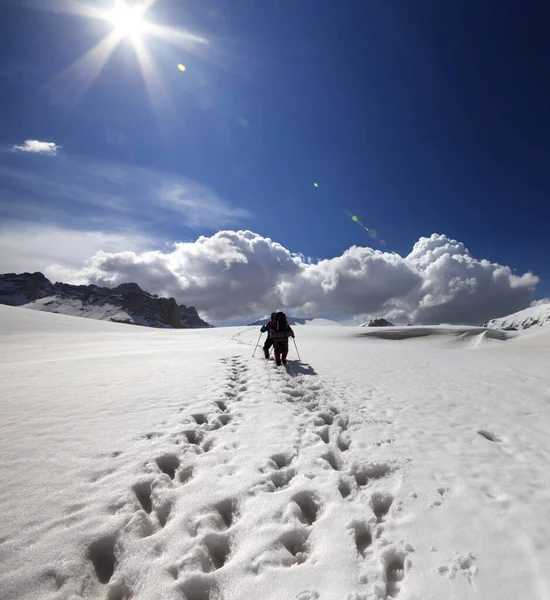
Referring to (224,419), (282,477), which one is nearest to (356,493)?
(282,477)

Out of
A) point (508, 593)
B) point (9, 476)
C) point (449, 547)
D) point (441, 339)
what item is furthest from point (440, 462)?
point (441, 339)

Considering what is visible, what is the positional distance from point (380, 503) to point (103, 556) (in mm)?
3691

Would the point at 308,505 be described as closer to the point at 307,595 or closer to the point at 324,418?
the point at 307,595

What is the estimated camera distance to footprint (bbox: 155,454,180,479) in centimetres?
526

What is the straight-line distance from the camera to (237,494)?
176 inches

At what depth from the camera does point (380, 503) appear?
4430mm

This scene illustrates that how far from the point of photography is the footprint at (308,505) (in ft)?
14.0

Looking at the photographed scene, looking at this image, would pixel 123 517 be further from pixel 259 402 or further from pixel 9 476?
pixel 259 402

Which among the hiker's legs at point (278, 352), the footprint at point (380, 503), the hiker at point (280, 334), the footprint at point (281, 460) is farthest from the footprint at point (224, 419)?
the hiker at point (280, 334)

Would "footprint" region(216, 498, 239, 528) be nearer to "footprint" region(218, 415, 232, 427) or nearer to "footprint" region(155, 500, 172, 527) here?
"footprint" region(155, 500, 172, 527)

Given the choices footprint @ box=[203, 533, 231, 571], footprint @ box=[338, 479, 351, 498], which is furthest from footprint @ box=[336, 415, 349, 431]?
footprint @ box=[203, 533, 231, 571]

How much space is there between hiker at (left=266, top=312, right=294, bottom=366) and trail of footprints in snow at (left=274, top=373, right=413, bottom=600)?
7024mm

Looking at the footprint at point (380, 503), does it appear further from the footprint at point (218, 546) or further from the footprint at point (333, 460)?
the footprint at point (218, 546)

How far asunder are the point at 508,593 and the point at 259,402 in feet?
22.3
